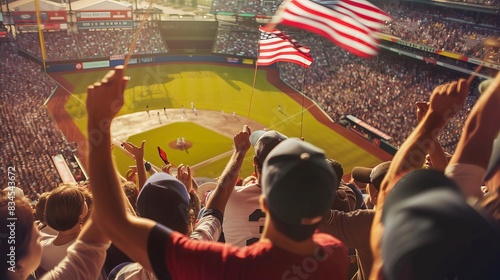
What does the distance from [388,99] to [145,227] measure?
33.3 meters

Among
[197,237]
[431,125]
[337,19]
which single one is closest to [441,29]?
[337,19]

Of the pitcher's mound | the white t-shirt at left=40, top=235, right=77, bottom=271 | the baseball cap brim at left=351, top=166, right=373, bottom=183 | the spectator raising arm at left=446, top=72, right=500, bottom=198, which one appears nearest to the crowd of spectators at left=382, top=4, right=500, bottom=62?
the pitcher's mound

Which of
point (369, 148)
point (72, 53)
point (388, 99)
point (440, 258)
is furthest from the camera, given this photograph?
point (72, 53)

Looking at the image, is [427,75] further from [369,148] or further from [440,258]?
[440,258]

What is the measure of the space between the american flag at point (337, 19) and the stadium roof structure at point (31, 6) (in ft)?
140

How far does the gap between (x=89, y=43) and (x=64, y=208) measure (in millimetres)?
45118

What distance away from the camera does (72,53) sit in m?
41.7

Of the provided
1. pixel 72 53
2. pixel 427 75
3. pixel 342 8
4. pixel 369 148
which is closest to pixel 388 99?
pixel 427 75

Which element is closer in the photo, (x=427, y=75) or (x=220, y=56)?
(x=427, y=75)

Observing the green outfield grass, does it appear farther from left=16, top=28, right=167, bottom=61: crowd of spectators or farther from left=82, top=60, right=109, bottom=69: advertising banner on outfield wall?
left=16, top=28, right=167, bottom=61: crowd of spectators

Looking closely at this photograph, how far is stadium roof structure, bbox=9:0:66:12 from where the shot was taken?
138 feet

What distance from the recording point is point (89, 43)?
145 ft

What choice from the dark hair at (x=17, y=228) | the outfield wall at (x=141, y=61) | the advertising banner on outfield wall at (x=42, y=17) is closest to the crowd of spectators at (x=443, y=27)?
the outfield wall at (x=141, y=61)

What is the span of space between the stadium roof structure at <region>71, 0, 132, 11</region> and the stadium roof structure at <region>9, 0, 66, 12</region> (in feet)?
5.13
